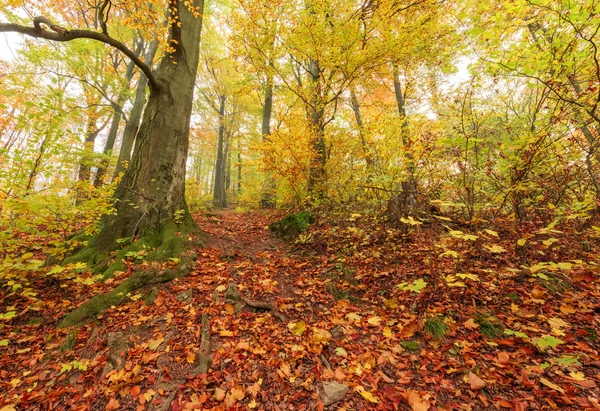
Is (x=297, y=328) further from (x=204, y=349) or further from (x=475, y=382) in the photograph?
(x=475, y=382)

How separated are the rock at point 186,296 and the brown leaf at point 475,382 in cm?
367

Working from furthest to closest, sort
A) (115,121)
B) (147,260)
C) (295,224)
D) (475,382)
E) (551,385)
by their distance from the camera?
(115,121), (295,224), (147,260), (475,382), (551,385)

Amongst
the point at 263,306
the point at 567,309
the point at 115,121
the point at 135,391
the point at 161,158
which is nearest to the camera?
the point at 135,391

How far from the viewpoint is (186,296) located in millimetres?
3879

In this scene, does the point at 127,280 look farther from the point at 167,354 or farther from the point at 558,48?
the point at 558,48

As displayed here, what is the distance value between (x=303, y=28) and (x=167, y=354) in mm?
7030

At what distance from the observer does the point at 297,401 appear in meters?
Result: 2.35

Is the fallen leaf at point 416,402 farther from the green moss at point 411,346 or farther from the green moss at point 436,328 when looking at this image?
the green moss at point 436,328

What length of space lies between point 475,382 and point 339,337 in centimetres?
140

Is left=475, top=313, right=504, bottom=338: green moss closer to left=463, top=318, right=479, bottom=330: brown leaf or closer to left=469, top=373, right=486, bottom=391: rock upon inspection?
left=463, top=318, right=479, bottom=330: brown leaf

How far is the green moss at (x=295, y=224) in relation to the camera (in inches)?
252

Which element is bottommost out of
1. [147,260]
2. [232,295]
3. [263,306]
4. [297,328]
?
[297,328]

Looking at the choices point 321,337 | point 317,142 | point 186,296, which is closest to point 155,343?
point 186,296

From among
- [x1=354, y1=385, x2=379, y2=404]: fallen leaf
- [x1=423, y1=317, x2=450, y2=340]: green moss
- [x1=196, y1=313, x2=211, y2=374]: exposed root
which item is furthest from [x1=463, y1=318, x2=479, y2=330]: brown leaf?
[x1=196, y1=313, x2=211, y2=374]: exposed root
